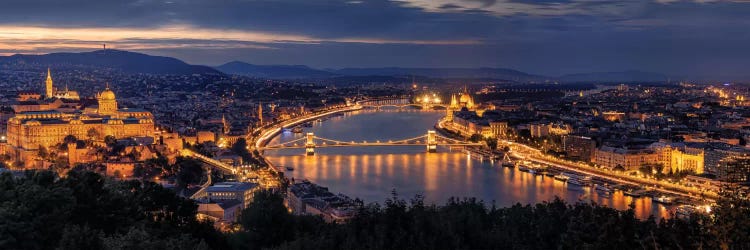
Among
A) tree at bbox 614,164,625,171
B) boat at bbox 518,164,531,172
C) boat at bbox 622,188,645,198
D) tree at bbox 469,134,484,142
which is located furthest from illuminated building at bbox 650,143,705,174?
tree at bbox 469,134,484,142

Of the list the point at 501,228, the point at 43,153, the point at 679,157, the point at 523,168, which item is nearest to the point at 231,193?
the point at 501,228

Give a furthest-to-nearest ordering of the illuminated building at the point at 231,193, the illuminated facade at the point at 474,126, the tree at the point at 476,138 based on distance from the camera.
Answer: the illuminated facade at the point at 474,126 < the tree at the point at 476,138 < the illuminated building at the point at 231,193

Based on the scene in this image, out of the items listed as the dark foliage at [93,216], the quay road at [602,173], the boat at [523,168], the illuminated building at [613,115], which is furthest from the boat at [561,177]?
the illuminated building at [613,115]

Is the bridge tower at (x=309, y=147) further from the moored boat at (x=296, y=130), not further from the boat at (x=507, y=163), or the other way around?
the moored boat at (x=296, y=130)

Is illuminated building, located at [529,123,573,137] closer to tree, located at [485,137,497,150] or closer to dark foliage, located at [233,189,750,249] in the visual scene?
tree, located at [485,137,497,150]

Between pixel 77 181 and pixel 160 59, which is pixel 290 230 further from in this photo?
pixel 160 59

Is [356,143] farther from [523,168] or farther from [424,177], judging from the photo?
[424,177]
